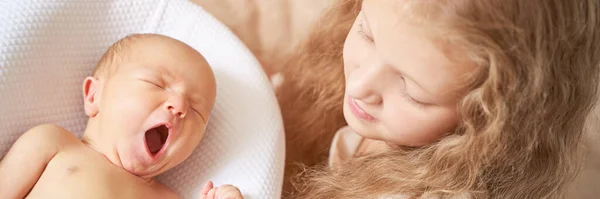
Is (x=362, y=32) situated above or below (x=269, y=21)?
above

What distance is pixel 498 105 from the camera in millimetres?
733

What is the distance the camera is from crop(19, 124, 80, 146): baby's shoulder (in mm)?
845

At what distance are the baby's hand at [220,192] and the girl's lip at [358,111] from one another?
7.9 inches

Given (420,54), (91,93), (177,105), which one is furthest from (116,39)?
(420,54)

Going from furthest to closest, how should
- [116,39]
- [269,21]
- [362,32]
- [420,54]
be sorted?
[269,21] → [116,39] → [362,32] → [420,54]

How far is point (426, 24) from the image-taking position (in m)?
0.70

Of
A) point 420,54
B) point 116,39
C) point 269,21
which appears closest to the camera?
point 420,54

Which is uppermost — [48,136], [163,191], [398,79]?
[398,79]

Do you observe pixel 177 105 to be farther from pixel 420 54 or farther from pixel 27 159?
pixel 420 54

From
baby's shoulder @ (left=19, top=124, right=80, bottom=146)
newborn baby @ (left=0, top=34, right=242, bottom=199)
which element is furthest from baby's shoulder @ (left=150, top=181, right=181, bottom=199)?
baby's shoulder @ (left=19, top=124, right=80, bottom=146)

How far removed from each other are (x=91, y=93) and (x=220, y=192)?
0.24m

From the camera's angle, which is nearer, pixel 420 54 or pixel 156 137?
pixel 420 54

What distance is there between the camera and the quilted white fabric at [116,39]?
2.89 ft

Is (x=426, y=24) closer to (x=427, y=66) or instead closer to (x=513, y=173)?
(x=427, y=66)
